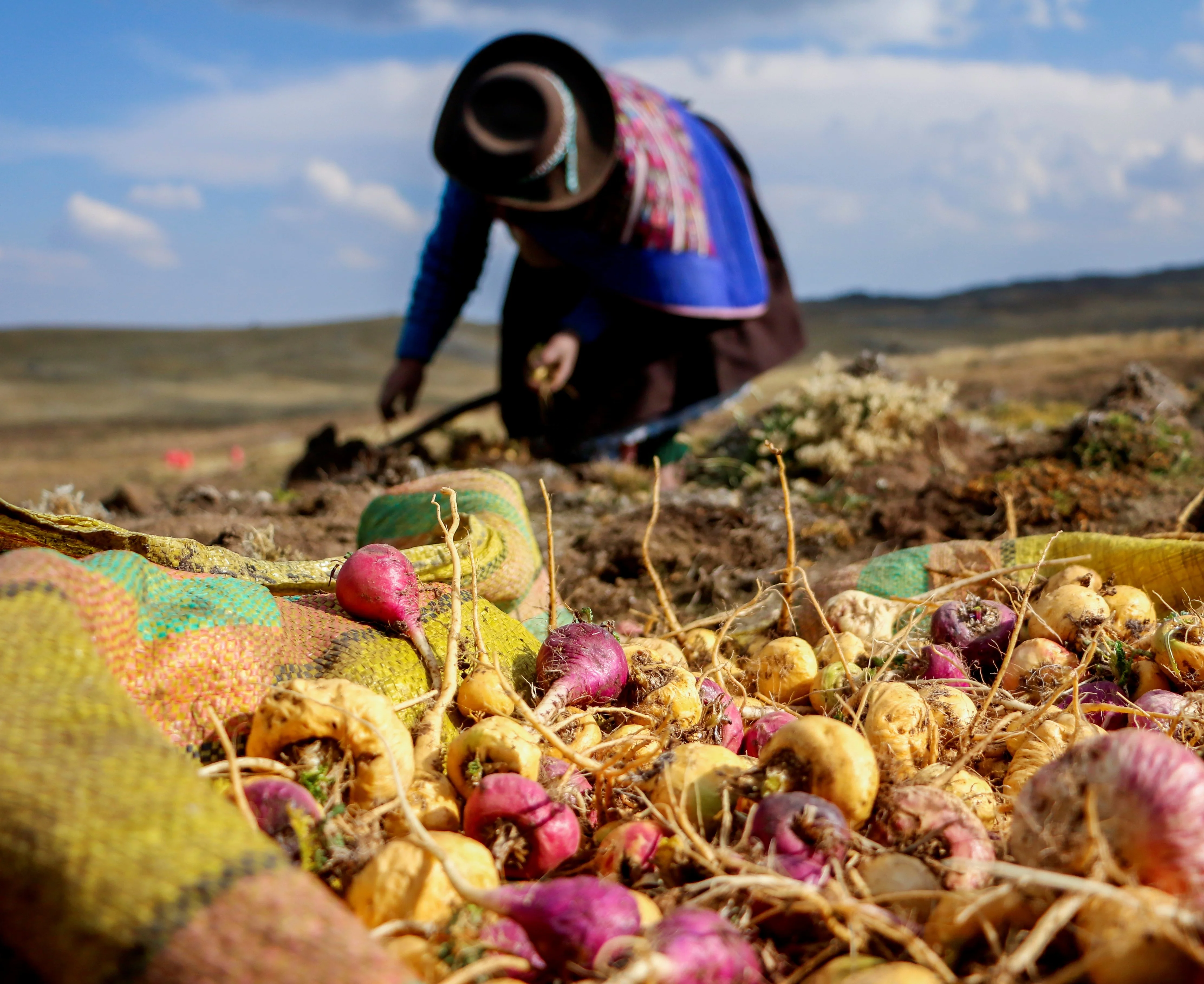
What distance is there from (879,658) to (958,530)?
219 cm

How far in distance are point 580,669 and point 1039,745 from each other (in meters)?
1.00

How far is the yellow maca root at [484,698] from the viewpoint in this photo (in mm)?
2100

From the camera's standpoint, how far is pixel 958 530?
14.7 feet

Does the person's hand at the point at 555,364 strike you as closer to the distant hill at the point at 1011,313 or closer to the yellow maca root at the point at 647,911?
the yellow maca root at the point at 647,911

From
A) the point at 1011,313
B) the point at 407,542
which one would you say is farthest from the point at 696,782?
the point at 1011,313

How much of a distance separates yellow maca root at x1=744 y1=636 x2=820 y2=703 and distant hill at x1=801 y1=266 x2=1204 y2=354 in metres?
24.2

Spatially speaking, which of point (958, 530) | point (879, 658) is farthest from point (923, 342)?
point (879, 658)

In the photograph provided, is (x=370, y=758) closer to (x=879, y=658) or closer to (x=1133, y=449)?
(x=879, y=658)

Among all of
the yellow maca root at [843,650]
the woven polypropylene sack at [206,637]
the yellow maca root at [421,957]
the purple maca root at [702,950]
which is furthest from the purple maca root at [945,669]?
the yellow maca root at [421,957]

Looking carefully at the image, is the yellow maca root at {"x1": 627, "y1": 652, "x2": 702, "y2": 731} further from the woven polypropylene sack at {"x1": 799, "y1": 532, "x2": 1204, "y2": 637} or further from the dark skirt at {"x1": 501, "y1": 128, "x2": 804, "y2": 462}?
the dark skirt at {"x1": 501, "y1": 128, "x2": 804, "y2": 462}

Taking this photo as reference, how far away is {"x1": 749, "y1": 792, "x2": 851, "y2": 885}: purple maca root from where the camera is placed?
5.08 feet

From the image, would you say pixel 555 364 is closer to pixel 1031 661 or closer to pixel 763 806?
pixel 1031 661

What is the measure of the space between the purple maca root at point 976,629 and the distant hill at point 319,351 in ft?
60.3

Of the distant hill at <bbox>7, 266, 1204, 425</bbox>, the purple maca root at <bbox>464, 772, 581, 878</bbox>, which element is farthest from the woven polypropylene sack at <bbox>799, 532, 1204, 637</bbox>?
the distant hill at <bbox>7, 266, 1204, 425</bbox>
